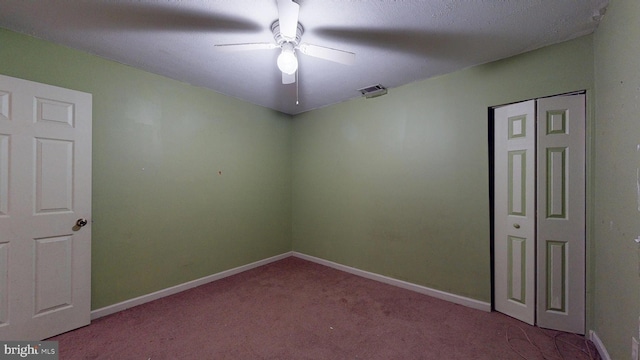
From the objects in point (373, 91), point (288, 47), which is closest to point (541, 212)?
point (373, 91)

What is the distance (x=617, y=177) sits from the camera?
153cm

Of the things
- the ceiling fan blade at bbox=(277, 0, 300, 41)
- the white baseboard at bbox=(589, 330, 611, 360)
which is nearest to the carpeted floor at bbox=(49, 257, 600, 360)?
the white baseboard at bbox=(589, 330, 611, 360)

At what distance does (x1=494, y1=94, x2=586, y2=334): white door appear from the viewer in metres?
2.00

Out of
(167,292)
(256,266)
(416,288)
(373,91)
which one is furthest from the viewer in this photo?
(256,266)

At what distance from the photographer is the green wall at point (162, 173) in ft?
7.44

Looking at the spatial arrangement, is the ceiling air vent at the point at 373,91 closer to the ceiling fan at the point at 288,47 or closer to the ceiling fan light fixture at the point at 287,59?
the ceiling fan at the point at 288,47

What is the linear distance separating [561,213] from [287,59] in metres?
2.57

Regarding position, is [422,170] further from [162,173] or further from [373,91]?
[162,173]

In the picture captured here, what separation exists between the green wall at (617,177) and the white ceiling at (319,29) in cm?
33

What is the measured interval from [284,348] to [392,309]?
1.16 meters

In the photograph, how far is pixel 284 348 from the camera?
1.89m

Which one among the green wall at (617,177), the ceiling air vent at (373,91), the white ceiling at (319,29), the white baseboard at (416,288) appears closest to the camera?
the green wall at (617,177)

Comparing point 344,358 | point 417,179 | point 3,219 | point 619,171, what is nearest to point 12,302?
point 3,219

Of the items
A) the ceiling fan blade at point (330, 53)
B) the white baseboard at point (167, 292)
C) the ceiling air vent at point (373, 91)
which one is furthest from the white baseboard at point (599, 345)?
the white baseboard at point (167, 292)
